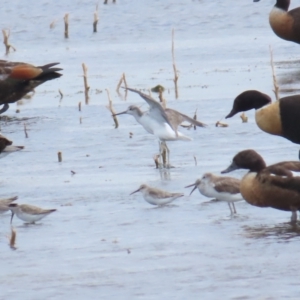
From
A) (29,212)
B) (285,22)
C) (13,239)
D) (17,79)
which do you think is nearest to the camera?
(13,239)

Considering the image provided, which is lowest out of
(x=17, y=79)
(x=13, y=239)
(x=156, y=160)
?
(x=17, y=79)

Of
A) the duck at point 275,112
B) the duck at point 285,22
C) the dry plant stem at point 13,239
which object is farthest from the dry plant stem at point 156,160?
the duck at point 285,22

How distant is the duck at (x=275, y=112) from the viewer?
1015 cm

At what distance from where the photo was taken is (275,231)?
752cm

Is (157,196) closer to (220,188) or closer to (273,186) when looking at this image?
(220,188)

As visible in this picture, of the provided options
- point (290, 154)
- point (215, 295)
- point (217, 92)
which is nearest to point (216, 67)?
point (217, 92)

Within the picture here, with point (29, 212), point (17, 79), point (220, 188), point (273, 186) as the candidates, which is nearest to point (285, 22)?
point (17, 79)

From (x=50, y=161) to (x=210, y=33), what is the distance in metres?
10.6

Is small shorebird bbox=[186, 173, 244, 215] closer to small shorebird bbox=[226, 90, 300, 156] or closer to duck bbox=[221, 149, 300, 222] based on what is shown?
duck bbox=[221, 149, 300, 222]

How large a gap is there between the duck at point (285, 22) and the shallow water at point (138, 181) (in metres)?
0.31

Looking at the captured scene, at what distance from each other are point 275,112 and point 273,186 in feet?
7.69

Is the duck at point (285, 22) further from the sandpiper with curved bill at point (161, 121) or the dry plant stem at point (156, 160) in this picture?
the dry plant stem at point (156, 160)

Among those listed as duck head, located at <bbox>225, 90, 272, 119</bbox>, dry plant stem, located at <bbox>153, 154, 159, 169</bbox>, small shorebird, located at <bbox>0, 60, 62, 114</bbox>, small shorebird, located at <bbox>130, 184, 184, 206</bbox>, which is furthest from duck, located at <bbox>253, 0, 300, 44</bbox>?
small shorebird, located at <bbox>130, 184, 184, 206</bbox>

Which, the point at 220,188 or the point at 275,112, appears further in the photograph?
the point at 275,112
